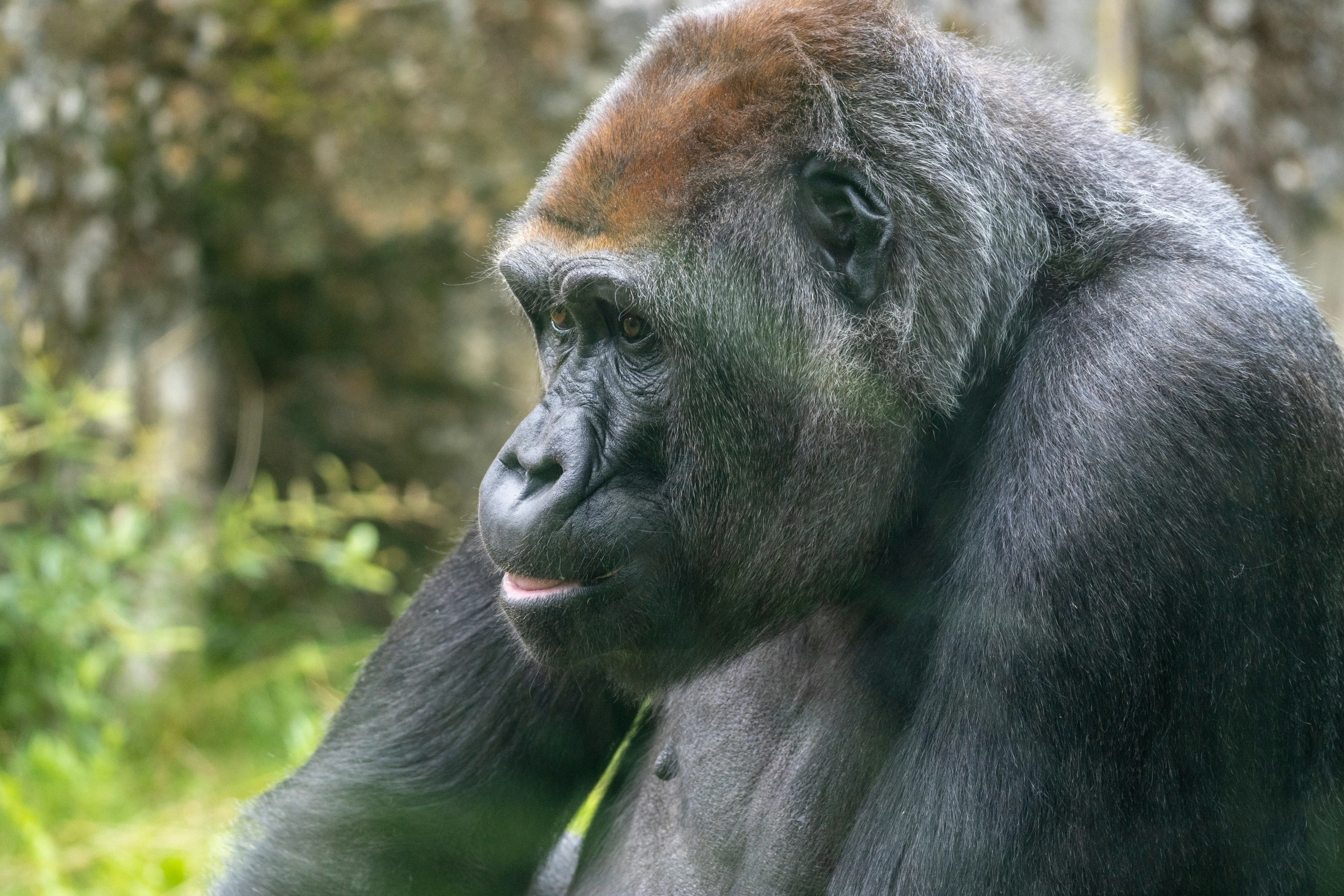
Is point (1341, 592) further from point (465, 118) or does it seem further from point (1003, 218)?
point (465, 118)

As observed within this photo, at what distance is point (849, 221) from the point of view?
2982 mm

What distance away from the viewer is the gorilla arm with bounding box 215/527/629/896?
3697 millimetres

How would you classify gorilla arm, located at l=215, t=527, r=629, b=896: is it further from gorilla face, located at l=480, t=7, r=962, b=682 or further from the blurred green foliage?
the blurred green foliage

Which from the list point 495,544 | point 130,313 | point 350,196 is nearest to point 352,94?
point 350,196

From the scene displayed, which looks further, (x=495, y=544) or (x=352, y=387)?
(x=352, y=387)

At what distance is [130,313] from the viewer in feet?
23.1

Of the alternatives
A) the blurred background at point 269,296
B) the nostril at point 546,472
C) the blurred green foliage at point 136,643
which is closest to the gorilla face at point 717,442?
the nostril at point 546,472

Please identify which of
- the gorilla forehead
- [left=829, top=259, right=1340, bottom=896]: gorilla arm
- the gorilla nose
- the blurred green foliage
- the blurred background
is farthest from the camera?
the blurred background

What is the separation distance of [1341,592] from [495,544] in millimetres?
1707

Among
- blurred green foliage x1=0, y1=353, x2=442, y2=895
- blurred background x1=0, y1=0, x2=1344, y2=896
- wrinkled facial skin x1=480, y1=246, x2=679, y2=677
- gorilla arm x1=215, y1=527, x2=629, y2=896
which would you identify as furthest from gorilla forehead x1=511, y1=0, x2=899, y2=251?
blurred background x1=0, y1=0, x2=1344, y2=896

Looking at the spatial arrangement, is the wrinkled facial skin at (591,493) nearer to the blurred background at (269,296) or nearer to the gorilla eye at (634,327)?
the gorilla eye at (634,327)

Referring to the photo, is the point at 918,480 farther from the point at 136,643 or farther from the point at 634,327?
the point at 136,643

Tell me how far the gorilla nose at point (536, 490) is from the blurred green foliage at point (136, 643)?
258 cm

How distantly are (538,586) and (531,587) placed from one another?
2cm
